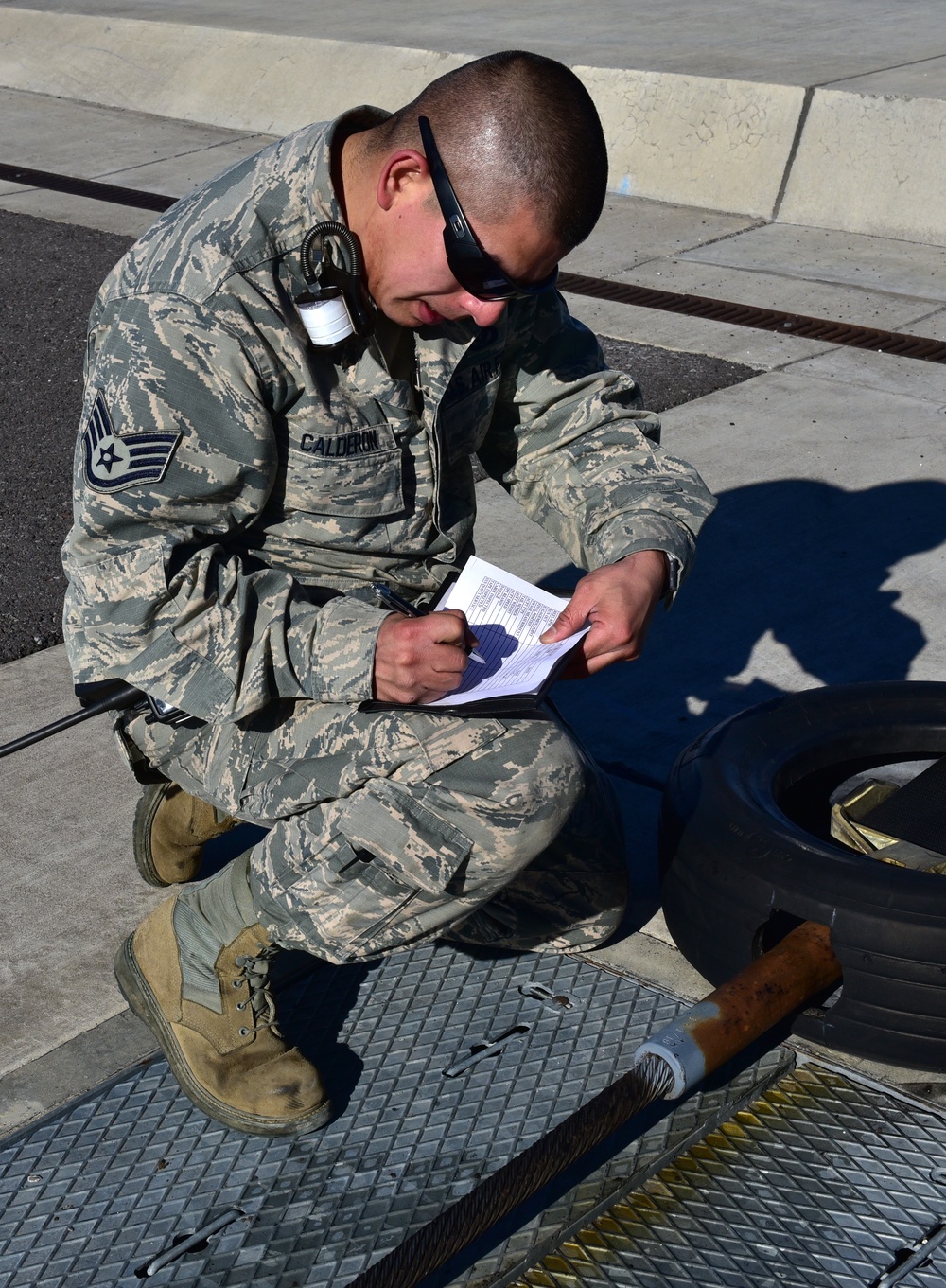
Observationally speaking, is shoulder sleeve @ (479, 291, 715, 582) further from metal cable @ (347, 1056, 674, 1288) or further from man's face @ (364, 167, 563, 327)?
metal cable @ (347, 1056, 674, 1288)

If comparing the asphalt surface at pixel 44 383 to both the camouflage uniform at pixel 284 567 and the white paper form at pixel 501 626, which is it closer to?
the camouflage uniform at pixel 284 567

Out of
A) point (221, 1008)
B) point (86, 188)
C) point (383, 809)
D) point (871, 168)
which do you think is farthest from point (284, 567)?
point (86, 188)

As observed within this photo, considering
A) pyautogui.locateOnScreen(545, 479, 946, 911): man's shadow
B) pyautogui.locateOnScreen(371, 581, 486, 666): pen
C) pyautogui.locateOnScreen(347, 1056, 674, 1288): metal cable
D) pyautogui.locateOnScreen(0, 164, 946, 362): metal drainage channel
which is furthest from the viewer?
pyautogui.locateOnScreen(0, 164, 946, 362): metal drainage channel

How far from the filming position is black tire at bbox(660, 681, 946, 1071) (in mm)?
2123

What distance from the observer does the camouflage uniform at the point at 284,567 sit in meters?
2.08

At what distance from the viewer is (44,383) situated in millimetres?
5297

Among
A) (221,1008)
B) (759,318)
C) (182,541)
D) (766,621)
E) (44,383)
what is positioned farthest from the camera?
(759,318)

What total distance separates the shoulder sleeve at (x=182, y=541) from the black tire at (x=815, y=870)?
64 cm

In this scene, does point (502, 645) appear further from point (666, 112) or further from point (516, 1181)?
point (666, 112)

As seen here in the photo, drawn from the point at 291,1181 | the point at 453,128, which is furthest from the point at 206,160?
the point at 291,1181

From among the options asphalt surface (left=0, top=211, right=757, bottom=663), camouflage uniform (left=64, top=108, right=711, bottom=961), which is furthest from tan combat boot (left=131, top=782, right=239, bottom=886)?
asphalt surface (left=0, top=211, right=757, bottom=663)

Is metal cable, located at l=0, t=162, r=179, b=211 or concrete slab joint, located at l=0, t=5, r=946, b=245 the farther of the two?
metal cable, located at l=0, t=162, r=179, b=211

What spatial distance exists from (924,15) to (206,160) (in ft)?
14.3

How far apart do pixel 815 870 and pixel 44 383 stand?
3.89 m
